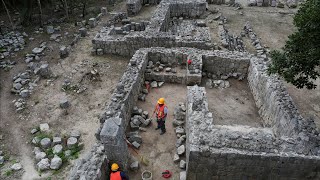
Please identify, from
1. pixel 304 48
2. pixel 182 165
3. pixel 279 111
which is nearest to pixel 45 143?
pixel 182 165

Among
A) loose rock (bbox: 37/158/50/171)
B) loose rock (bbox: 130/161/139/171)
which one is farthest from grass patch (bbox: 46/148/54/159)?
loose rock (bbox: 130/161/139/171)

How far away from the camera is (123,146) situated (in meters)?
8.03

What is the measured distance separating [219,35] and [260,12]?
7.58 m

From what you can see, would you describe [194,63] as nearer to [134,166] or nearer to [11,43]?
[134,166]

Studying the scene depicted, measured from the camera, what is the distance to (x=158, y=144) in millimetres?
9875

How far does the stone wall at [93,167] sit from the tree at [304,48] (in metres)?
5.80

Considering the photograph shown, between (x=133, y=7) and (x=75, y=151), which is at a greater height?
(x=133, y=7)

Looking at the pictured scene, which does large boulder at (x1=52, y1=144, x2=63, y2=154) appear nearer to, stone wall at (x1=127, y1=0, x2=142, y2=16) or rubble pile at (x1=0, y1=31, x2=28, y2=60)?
rubble pile at (x1=0, y1=31, x2=28, y2=60)

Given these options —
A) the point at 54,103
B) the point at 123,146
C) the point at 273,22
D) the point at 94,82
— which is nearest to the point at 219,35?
the point at 273,22

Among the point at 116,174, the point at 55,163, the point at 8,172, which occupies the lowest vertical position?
the point at 8,172

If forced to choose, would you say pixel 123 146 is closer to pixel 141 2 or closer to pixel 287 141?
pixel 287 141

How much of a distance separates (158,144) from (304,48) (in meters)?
5.61

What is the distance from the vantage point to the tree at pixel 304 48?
702cm

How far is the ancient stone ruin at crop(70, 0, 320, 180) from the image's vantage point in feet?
24.7
